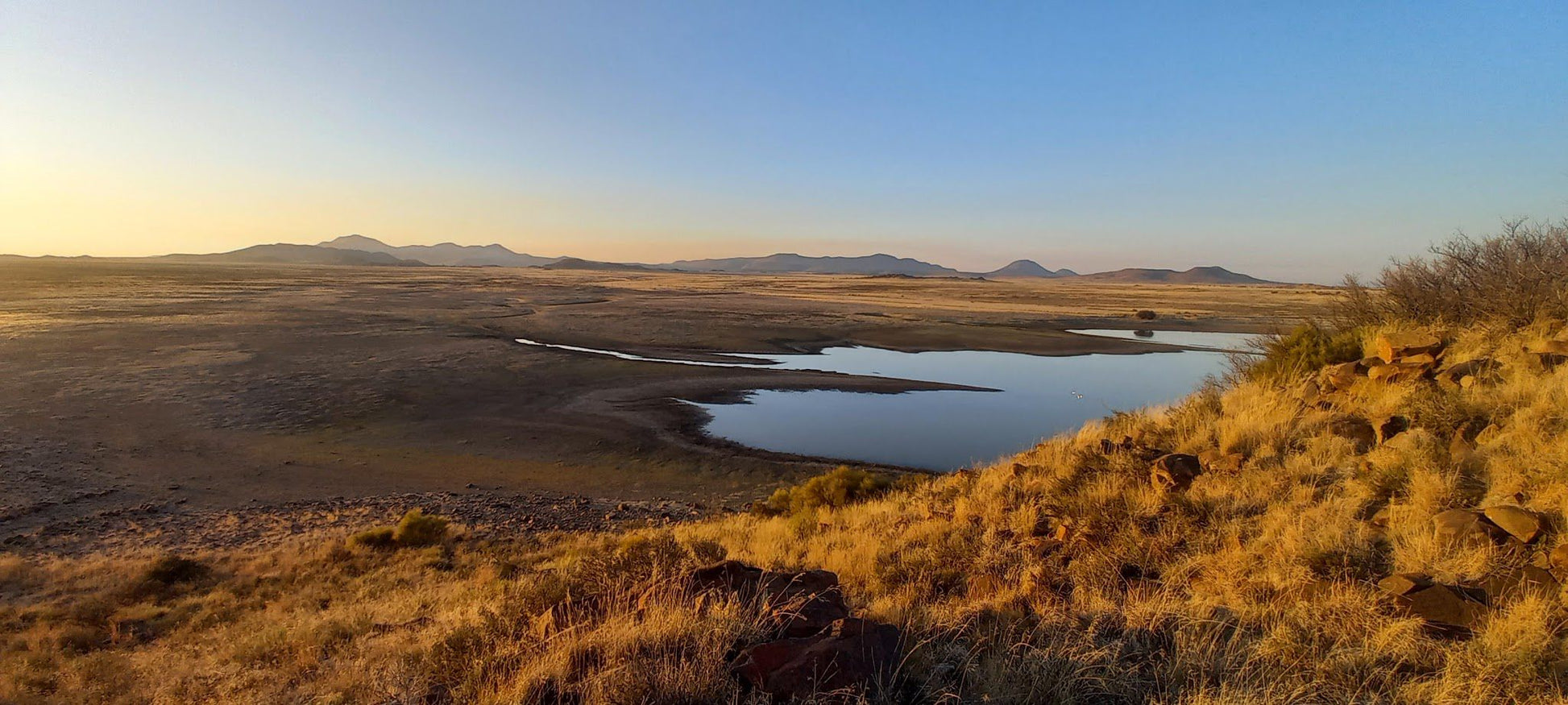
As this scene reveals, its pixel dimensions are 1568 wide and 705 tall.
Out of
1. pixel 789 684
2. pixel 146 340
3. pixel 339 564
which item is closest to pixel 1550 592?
pixel 789 684

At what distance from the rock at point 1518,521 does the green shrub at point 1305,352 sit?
610 cm

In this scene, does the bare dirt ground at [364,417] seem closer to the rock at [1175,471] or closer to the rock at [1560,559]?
the rock at [1175,471]

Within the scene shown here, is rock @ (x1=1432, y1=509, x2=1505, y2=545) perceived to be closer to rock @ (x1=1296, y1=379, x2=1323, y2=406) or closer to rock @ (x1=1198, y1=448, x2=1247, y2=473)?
rock @ (x1=1198, y1=448, x2=1247, y2=473)

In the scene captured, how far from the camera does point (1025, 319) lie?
4972 centimetres

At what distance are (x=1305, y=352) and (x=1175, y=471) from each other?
5623 mm

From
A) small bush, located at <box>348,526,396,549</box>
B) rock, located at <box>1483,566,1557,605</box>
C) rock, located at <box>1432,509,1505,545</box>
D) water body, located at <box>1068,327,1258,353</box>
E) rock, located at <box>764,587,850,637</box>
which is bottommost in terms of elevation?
small bush, located at <box>348,526,396,549</box>

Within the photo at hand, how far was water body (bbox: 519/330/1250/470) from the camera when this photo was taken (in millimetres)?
17906

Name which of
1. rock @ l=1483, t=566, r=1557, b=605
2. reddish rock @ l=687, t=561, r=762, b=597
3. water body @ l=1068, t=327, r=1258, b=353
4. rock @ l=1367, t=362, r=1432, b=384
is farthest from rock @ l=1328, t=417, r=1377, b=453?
water body @ l=1068, t=327, r=1258, b=353

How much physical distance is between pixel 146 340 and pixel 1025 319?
49.3 m

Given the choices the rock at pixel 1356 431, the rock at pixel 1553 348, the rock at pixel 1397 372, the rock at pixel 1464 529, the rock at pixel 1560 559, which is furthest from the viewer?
the rock at pixel 1397 372

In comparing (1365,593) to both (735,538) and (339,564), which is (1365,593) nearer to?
(735,538)

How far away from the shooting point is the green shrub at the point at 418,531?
1115 centimetres

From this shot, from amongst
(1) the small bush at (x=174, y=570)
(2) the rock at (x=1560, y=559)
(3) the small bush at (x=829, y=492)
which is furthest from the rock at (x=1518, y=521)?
(1) the small bush at (x=174, y=570)

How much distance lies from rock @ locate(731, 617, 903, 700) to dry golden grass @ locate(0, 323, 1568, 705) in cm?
16
